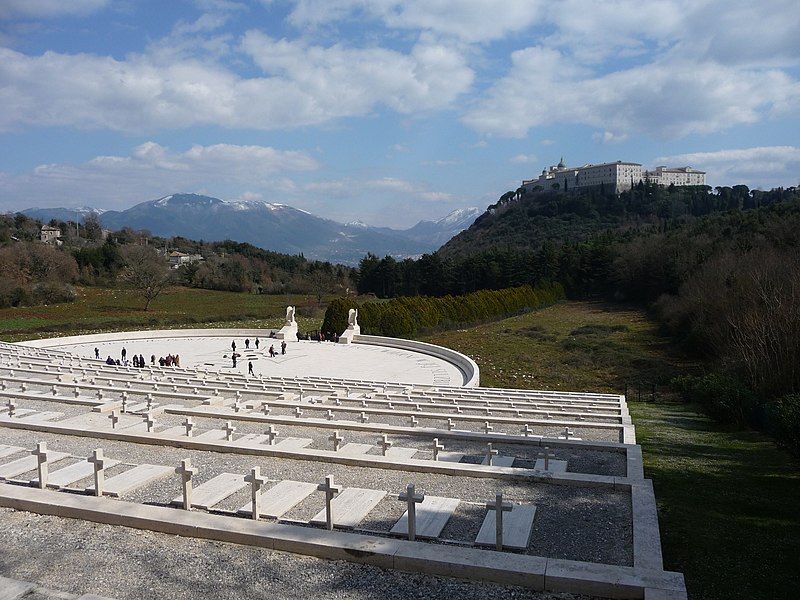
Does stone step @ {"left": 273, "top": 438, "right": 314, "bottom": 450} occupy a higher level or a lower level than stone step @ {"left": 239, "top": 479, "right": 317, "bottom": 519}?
lower

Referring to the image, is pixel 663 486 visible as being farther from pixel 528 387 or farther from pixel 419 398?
pixel 528 387

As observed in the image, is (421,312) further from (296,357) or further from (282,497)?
(282,497)

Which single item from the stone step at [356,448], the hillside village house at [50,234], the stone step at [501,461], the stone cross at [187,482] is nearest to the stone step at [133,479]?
the stone cross at [187,482]

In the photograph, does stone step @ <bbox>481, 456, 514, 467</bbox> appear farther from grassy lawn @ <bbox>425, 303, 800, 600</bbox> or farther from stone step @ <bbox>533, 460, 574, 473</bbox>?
grassy lawn @ <bbox>425, 303, 800, 600</bbox>

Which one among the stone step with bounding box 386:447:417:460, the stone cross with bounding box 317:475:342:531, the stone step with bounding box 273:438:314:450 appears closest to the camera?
the stone cross with bounding box 317:475:342:531

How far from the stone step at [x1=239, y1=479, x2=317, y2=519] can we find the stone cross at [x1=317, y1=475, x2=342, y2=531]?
0.72 m

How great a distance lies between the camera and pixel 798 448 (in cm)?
1043

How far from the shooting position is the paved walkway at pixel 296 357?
97.8 ft

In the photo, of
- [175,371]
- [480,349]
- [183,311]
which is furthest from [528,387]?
[183,311]

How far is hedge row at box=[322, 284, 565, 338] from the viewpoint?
44.3m

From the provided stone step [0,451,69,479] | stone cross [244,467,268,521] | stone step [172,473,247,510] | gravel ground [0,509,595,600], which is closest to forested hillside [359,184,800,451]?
gravel ground [0,509,595,600]

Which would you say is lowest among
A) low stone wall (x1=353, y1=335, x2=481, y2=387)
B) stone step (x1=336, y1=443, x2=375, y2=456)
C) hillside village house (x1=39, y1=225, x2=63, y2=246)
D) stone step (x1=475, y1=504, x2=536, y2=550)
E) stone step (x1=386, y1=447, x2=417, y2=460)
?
low stone wall (x1=353, y1=335, x2=481, y2=387)

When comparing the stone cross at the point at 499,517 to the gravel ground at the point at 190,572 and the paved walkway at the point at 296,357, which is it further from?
the paved walkway at the point at 296,357

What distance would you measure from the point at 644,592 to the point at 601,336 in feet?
149
